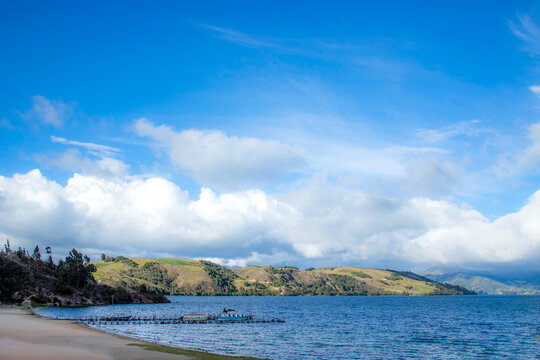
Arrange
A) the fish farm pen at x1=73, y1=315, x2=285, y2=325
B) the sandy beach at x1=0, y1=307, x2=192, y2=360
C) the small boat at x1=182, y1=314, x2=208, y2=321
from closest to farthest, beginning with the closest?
the sandy beach at x1=0, y1=307, x2=192, y2=360
the fish farm pen at x1=73, y1=315, x2=285, y2=325
the small boat at x1=182, y1=314, x2=208, y2=321

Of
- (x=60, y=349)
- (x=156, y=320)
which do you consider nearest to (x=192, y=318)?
(x=156, y=320)

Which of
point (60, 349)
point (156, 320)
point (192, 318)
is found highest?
point (60, 349)

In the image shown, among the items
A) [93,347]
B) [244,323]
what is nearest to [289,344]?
[93,347]

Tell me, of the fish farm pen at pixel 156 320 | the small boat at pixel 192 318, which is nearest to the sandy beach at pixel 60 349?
the fish farm pen at pixel 156 320

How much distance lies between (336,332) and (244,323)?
4603cm

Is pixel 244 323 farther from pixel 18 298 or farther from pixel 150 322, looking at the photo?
pixel 18 298

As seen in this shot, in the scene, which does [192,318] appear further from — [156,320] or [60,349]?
[60,349]

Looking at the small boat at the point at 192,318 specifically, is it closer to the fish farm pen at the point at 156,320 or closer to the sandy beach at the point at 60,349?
the fish farm pen at the point at 156,320

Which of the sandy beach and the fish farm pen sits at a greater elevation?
the sandy beach

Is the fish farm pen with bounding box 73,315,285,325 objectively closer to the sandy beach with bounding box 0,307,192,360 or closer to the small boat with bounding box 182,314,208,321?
the small boat with bounding box 182,314,208,321

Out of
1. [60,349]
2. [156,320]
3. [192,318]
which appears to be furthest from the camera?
[192,318]

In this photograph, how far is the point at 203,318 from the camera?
151500 millimetres

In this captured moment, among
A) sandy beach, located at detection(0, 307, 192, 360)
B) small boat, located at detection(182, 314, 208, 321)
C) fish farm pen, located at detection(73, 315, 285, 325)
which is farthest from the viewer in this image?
small boat, located at detection(182, 314, 208, 321)

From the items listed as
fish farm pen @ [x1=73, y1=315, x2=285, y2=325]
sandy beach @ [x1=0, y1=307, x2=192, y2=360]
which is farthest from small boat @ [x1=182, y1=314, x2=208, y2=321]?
sandy beach @ [x1=0, y1=307, x2=192, y2=360]
